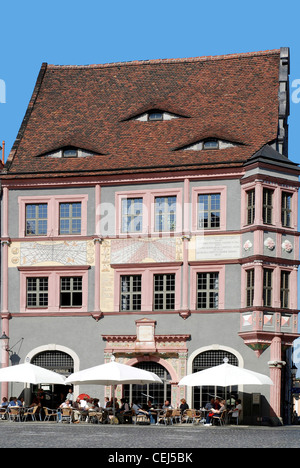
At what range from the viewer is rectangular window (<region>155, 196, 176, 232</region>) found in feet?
172

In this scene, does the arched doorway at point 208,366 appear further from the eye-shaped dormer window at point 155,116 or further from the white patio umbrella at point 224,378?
the eye-shaped dormer window at point 155,116

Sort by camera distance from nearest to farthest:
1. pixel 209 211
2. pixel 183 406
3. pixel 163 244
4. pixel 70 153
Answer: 1. pixel 183 406
2. pixel 209 211
3. pixel 163 244
4. pixel 70 153

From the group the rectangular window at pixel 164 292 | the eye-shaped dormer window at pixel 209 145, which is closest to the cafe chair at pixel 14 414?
the rectangular window at pixel 164 292

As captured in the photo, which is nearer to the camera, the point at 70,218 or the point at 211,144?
the point at 211,144

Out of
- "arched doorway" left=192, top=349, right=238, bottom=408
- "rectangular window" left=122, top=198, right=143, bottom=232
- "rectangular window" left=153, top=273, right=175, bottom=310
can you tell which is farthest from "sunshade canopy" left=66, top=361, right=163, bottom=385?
"rectangular window" left=122, top=198, right=143, bottom=232

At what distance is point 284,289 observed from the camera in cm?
5103

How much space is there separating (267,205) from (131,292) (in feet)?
22.7

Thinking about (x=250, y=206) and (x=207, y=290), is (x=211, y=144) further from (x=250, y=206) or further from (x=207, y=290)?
(x=207, y=290)

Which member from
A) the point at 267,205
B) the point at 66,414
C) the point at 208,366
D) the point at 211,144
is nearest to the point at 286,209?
the point at 267,205

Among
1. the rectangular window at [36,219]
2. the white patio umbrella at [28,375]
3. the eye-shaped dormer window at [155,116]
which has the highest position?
the eye-shaped dormer window at [155,116]

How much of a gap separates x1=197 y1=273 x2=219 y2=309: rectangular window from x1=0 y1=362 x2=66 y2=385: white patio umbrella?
7584 mm

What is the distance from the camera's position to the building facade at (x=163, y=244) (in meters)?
50.7

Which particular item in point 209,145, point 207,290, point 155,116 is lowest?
point 207,290

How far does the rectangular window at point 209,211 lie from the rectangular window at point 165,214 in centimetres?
118
